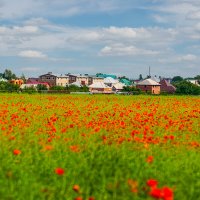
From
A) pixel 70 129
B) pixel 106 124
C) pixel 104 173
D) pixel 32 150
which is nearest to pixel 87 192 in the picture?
pixel 104 173

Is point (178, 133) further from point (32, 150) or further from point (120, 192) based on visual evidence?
point (120, 192)

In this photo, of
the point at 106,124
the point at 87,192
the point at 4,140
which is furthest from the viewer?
the point at 106,124

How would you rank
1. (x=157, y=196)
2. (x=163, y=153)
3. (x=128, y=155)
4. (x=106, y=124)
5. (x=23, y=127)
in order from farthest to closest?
(x=106, y=124) < (x=23, y=127) < (x=163, y=153) < (x=128, y=155) < (x=157, y=196)

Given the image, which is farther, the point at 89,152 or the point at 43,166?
the point at 89,152

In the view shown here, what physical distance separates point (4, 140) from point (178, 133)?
5.14 metres

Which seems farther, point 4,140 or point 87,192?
point 4,140

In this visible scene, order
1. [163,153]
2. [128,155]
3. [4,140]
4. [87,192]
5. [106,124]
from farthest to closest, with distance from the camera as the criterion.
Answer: [106,124]
[4,140]
[163,153]
[128,155]
[87,192]

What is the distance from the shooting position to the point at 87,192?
5793 millimetres

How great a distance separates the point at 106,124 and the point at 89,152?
440 centimetres

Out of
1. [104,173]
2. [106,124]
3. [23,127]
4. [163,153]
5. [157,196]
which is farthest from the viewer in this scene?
[106,124]

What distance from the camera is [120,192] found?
19.2 feet

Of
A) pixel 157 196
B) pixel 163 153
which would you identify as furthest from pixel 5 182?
pixel 163 153

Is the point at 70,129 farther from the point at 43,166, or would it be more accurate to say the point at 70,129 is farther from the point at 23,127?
the point at 43,166

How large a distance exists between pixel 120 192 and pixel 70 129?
5494 mm
